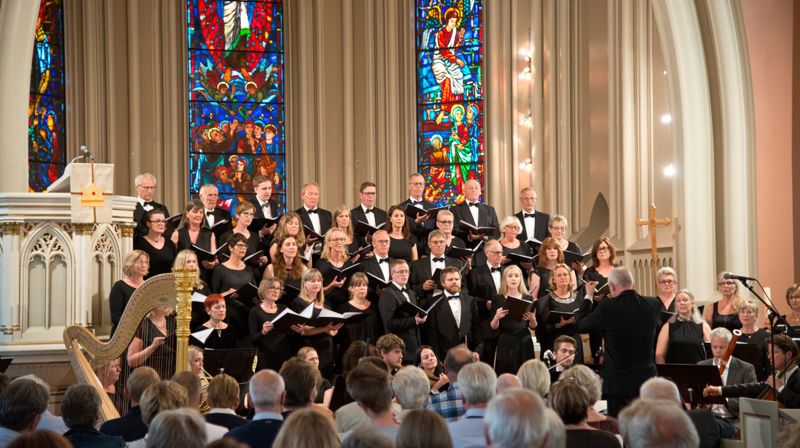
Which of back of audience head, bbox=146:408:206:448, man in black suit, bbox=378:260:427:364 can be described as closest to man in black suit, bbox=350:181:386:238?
man in black suit, bbox=378:260:427:364

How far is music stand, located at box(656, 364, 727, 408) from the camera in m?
6.83

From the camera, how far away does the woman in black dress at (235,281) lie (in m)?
8.83

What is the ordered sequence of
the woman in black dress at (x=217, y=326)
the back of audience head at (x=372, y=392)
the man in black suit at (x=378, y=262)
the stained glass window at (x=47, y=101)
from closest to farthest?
the back of audience head at (x=372, y=392), the woman in black dress at (x=217, y=326), the man in black suit at (x=378, y=262), the stained glass window at (x=47, y=101)

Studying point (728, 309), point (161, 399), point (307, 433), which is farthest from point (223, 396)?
point (728, 309)

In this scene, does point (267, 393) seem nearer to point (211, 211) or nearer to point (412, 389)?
point (412, 389)

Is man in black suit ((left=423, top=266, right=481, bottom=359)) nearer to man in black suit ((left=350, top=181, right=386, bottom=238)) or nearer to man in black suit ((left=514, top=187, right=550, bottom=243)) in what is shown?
man in black suit ((left=350, top=181, right=386, bottom=238))

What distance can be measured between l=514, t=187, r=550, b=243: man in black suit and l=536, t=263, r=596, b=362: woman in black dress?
1603 millimetres

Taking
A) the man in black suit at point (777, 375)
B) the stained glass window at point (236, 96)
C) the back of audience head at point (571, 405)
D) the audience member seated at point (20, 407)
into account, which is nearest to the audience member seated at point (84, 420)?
the audience member seated at point (20, 407)

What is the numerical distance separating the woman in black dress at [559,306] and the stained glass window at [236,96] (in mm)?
6240

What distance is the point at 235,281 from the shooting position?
897 centimetres

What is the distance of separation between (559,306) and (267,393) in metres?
4.60

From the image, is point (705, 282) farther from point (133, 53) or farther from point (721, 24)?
point (133, 53)

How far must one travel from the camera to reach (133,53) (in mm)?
14266

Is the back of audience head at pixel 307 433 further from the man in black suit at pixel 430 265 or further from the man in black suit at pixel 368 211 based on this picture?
the man in black suit at pixel 368 211
